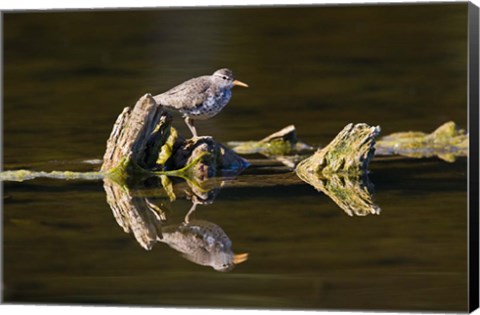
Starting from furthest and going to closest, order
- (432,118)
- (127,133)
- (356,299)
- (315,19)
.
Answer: (432,118), (127,133), (315,19), (356,299)

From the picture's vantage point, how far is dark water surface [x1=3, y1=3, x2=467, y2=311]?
8.72 m

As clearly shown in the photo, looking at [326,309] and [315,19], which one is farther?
[315,19]

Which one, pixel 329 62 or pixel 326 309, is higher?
pixel 329 62

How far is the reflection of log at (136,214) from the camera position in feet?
31.1

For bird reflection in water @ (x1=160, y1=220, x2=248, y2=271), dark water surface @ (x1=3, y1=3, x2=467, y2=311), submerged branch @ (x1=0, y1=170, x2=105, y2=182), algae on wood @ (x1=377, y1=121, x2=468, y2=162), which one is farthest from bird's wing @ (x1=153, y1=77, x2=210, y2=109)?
bird reflection in water @ (x1=160, y1=220, x2=248, y2=271)

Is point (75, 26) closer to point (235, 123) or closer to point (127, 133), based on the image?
point (127, 133)

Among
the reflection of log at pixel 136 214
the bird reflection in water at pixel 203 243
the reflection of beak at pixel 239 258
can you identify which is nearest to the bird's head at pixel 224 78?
the reflection of log at pixel 136 214

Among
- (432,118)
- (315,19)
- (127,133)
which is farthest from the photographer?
(432,118)

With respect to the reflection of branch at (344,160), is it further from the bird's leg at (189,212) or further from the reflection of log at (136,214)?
the reflection of log at (136,214)

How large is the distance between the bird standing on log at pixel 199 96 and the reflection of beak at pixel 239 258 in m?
2.98

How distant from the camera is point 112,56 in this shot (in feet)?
42.3

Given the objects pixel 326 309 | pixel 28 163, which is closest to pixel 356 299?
pixel 326 309

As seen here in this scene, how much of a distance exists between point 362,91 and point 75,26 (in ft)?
11.5

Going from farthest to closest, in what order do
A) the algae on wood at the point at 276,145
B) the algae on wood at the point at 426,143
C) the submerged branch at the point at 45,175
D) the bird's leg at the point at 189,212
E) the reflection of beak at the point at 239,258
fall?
the algae on wood at the point at 276,145
the algae on wood at the point at 426,143
the submerged branch at the point at 45,175
the bird's leg at the point at 189,212
the reflection of beak at the point at 239,258
